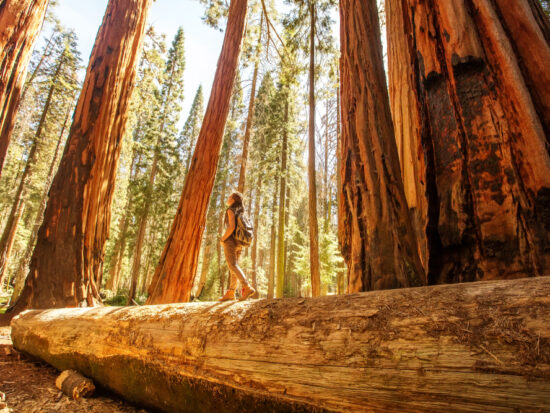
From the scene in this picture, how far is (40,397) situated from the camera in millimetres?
1973

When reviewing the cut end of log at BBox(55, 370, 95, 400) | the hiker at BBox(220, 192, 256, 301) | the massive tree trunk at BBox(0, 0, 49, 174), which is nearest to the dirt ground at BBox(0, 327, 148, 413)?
the cut end of log at BBox(55, 370, 95, 400)

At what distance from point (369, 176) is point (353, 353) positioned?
1.63 metres

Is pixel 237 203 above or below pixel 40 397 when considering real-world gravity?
above

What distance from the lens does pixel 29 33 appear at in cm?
394

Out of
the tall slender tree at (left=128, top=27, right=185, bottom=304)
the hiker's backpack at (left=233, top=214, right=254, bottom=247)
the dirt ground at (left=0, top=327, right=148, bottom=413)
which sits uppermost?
the tall slender tree at (left=128, top=27, right=185, bottom=304)

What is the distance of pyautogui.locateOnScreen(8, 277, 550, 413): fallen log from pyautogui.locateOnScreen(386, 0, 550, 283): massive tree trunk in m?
0.94

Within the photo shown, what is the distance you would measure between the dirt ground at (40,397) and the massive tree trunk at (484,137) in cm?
261

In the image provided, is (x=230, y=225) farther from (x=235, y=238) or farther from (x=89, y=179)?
(x=89, y=179)

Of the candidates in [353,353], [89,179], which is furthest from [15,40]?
[353,353]

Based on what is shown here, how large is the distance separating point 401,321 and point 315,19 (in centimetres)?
1123

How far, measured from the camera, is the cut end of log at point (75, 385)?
6.56ft

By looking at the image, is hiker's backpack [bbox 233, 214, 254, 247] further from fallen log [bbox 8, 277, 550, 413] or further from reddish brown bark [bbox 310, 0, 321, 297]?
reddish brown bark [bbox 310, 0, 321, 297]

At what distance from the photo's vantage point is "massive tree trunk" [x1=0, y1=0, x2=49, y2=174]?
364 cm

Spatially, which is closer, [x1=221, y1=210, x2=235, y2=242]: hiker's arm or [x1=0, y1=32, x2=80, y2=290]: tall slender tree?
[x1=221, y1=210, x2=235, y2=242]: hiker's arm
